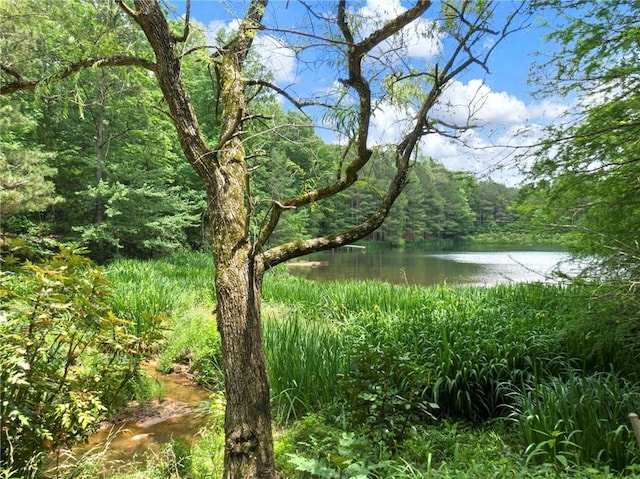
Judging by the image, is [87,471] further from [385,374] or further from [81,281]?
[385,374]

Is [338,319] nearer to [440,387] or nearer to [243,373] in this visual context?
[440,387]

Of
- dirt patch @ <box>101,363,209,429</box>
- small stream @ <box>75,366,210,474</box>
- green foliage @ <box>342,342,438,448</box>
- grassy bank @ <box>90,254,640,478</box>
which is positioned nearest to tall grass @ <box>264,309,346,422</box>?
grassy bank @ <box>90,254,640,478</box>

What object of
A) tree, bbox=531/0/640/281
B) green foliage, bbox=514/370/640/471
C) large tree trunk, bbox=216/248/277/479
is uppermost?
tree, bbox=531/0/640/281

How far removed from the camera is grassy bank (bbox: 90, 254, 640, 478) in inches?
83.4

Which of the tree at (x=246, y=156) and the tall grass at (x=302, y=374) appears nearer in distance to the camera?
the tree at (x=246, y=156)

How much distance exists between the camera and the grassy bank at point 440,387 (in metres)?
2.12

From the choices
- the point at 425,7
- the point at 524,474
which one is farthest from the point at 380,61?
the point at 524,474

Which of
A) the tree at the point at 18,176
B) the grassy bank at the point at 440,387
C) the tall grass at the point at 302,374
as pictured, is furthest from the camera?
the tree at the point at 18,176

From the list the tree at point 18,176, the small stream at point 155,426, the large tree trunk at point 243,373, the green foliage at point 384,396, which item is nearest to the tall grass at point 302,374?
the green foliage at point 384,396

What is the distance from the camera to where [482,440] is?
247 cm

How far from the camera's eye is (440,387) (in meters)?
3.11

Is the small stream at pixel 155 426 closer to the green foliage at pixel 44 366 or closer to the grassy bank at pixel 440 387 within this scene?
the grassy bank at pixel 440 387

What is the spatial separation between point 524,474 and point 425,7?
2195 millimetres

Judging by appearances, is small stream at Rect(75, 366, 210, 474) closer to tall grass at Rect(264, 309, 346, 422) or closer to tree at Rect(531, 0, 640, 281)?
tall grass at Rect(264, 309, 346, 422)
